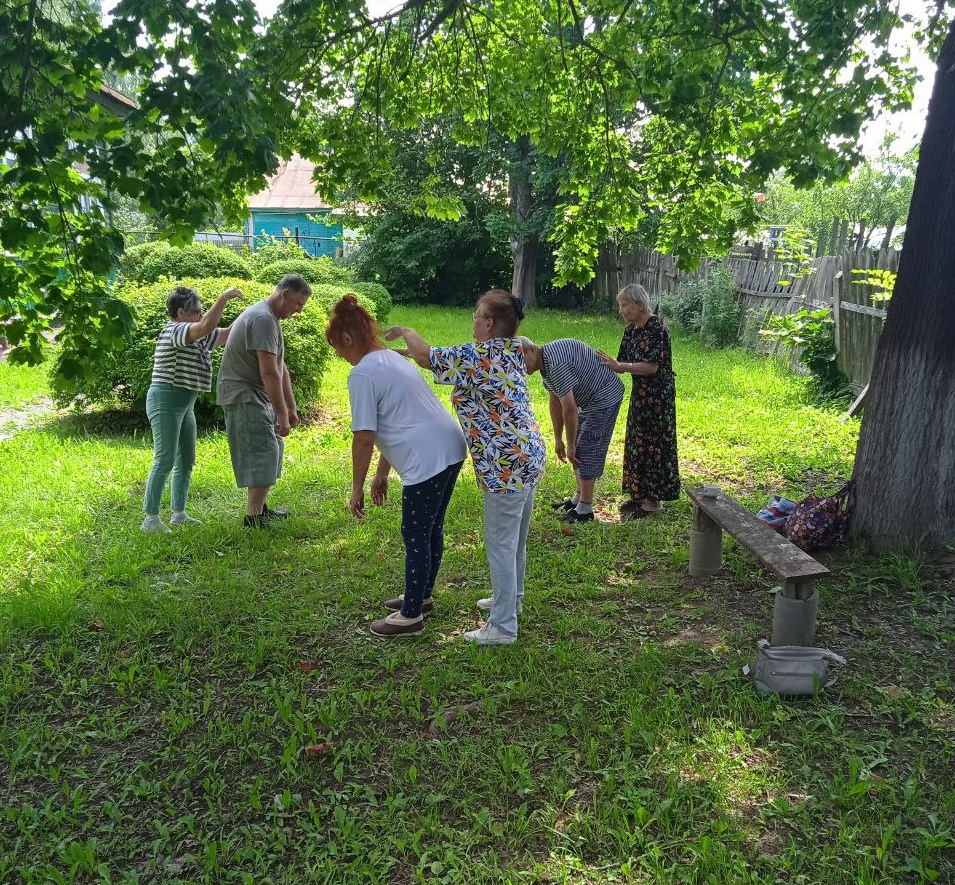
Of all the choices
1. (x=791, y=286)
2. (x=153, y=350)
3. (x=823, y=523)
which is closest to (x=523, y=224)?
(x=791, y=286)

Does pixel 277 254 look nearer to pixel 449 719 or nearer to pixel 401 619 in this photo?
pixel 401 619

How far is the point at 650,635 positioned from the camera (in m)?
4.27

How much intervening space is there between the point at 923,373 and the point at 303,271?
14836 mm

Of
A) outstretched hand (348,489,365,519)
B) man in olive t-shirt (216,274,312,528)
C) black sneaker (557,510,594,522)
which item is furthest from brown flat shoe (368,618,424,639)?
black sneaker (557,510,594,522)

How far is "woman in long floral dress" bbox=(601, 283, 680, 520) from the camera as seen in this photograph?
234 inches

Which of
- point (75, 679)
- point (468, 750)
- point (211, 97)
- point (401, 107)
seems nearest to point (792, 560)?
point (468, 750)

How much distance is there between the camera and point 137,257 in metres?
15.9

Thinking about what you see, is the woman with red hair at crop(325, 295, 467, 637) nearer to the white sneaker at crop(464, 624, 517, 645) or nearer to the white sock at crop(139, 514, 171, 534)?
Answer: the white sneaker at crop(464, 624, 517, 645)

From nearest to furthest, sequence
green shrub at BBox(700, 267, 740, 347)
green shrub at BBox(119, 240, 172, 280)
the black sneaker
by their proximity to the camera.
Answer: the black sneaker → green shrub at BBox(700, 267, 740, 347) → green shrub at BBox(119, 240, 172, 280)

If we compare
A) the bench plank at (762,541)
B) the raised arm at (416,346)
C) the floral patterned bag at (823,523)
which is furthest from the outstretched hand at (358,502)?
the floral patterned bag at (823,523)

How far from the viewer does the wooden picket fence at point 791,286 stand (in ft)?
31.5

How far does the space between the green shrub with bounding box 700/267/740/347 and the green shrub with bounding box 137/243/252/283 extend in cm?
864

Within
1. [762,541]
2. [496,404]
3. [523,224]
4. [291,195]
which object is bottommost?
[762,541]

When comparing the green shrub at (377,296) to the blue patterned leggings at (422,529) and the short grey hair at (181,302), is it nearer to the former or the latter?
the short grey hair at (181,302)
